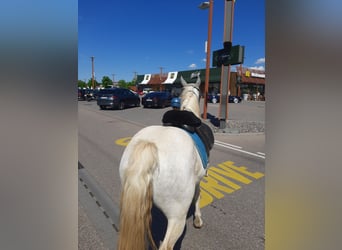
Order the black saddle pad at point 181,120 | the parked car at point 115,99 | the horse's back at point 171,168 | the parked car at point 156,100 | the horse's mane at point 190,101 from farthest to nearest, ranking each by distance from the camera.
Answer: the parked car at point 156,100
the parked car at point 115,99
the horse's mane at point 190,101
the black saddle pad at point 181,120
the horse's back at point 171,168

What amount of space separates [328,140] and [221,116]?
943cm

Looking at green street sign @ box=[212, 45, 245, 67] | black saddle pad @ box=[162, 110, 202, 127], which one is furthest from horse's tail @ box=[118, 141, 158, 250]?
green street sign @ box=[212, 45, 245, 67]

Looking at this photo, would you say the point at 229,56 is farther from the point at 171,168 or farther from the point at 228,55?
the point at 171,168

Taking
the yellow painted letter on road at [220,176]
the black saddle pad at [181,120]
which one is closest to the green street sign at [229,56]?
the yellow painted letter on road at [220,176]

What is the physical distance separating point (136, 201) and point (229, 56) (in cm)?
840

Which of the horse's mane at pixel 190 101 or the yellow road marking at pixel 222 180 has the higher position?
the horse's mane at pixel 190 101

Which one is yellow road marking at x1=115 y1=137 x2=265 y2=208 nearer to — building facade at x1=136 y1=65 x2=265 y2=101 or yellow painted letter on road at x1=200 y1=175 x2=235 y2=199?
yellow painted letter on road at x1=200 y1=175 x2=235 y2=199

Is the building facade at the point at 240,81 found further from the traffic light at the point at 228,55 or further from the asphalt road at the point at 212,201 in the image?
the asphalt road at the point at 212,201

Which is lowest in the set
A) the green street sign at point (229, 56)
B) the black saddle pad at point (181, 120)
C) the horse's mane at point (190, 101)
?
the black saddle pad at point (181, 120)

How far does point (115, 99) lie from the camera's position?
58.4ft

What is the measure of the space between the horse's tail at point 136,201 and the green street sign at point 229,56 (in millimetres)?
7853

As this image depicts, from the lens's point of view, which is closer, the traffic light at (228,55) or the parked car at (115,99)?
the traffic light at (228,55)

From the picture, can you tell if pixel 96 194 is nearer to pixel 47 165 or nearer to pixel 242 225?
pixel 242 225

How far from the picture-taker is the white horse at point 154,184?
1800 mm
